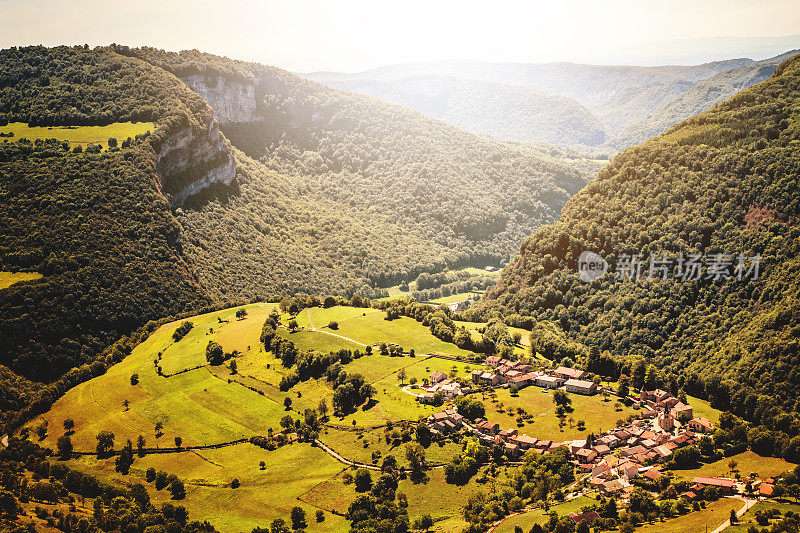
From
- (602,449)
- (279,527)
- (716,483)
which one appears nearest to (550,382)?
(602,449)

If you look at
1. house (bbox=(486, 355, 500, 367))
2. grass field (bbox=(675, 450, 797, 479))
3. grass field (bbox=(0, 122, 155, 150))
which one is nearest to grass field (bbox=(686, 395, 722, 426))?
grass field (bbox=(675, 450, 797, 479))

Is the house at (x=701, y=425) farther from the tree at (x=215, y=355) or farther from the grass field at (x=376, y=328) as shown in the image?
the tree at (x=215, y=355)

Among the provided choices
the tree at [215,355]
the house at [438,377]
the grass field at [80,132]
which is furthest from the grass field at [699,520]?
the grass field at [80,132]

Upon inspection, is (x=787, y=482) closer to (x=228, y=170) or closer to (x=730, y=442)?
(x=730, y=442)

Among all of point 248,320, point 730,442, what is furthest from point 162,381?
point 730,442

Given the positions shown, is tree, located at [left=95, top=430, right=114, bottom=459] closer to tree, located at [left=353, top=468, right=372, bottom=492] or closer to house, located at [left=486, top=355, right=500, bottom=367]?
tree, located at [left=353, top=468, right=372, bottom=492]

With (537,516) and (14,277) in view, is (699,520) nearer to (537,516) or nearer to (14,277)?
(537,516)

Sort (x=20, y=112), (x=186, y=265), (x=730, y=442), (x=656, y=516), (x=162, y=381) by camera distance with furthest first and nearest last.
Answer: (x=20, y=112), (x=186, y=265), (x=162, y=381), (x=730, y=442), (x=656, y=516)

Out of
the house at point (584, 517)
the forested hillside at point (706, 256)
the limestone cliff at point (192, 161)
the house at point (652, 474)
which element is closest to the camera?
the house at point (584, 517)
